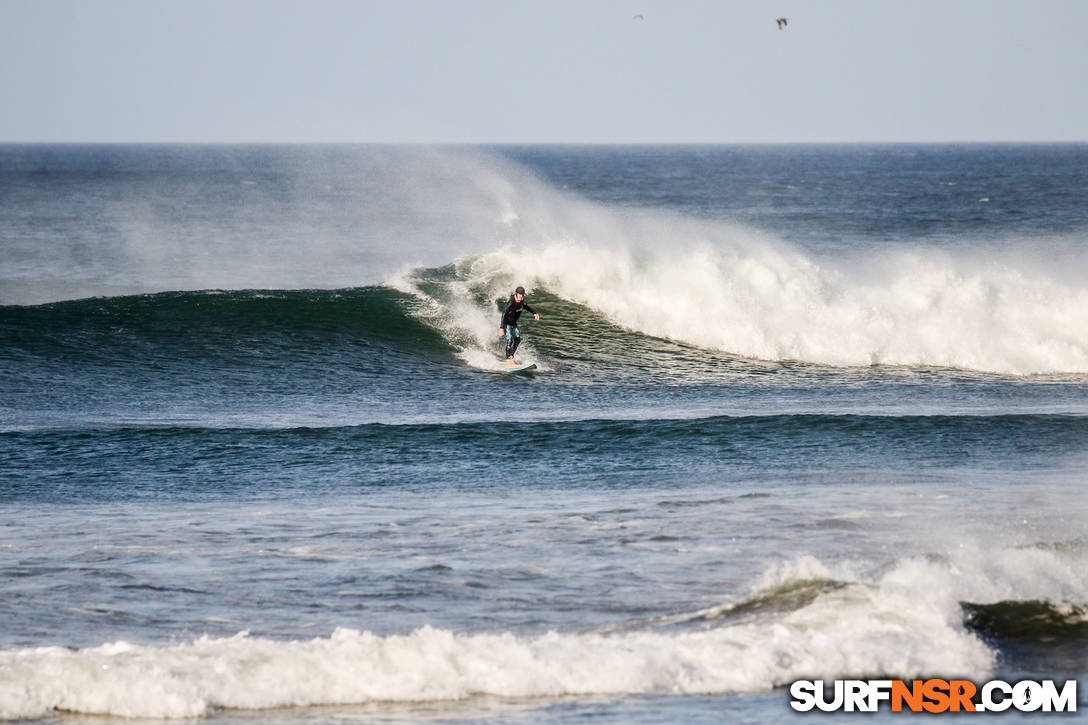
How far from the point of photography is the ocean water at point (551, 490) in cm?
787

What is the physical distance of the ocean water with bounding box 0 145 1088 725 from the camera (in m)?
7.87

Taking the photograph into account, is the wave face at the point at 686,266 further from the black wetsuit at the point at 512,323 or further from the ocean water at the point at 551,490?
the black wetsuit at the point at 512,323

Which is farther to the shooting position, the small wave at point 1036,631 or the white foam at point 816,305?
the white foam at point 816,305

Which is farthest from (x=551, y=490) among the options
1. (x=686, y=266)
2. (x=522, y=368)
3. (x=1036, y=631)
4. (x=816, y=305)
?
(x=686, y=266)

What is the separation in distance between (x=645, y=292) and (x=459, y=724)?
18438mm

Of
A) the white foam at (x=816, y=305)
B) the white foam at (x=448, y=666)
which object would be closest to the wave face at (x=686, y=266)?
the white foam at (x=816, y=305)

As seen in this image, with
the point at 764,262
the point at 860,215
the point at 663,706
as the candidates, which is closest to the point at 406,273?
the point at 764,262

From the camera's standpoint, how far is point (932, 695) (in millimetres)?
7539

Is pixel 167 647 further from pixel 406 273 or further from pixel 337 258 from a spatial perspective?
pixel 337 258

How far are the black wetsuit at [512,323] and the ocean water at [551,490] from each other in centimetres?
59

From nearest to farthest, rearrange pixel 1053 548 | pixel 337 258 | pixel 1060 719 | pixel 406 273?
pixel 1060 719
pixel 1053 548
pixel 406 273
pixel 337 258

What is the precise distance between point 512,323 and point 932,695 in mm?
13391

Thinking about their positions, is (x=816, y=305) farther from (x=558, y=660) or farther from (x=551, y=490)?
(x=558, y=660)

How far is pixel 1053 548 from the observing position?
33.4 ft
